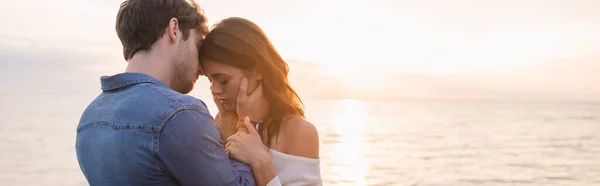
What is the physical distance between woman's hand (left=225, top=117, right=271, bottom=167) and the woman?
0.06ft

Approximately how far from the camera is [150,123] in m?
2.38

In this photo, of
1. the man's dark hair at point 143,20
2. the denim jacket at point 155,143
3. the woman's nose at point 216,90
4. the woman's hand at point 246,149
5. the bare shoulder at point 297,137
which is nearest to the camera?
the denim jacket at point 155,143

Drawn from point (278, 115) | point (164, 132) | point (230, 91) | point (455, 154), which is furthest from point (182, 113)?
point (455, 154)

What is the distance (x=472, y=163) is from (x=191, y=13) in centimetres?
2006

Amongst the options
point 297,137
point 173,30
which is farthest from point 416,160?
point 173,30

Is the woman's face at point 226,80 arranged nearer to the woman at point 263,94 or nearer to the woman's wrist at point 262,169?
the woman at point 263,94

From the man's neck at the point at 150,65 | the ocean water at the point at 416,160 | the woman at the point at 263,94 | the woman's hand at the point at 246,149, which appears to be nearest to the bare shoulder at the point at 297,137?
the woman at the point at 263,94

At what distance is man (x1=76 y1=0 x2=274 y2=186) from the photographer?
2367 millimetres

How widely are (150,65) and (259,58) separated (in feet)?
2.64

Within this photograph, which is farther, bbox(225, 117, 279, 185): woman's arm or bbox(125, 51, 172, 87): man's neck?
bbox(225, 117, 279, 185): woman's arm

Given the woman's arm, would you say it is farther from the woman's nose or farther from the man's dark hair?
the man's dark hair

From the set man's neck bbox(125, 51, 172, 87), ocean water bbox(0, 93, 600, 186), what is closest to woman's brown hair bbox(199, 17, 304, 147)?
man's neck bbox(125, 51, 172, 87)

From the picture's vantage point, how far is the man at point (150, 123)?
2.37m

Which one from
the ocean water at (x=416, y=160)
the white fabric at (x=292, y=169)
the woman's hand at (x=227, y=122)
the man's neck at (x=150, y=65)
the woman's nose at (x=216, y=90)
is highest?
the man's neck at (x=150, y=65)
